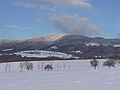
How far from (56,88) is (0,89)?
13.9 ft

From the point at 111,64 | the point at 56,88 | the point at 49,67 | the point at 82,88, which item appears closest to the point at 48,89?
the point at 56,88

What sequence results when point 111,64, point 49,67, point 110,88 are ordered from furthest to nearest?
point 111,64
point 49,67
point 110,88

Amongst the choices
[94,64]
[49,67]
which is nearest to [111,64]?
[94,64]

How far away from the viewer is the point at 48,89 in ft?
85.6

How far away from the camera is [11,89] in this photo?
84.8 feet

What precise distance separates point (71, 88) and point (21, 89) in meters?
3.81

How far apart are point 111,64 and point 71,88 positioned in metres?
54.9

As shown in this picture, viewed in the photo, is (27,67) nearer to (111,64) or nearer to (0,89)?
(111,64)

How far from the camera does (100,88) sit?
25938mm

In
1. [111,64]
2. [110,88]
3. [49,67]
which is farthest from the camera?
[111,64]

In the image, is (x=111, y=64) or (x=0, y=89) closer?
(x=0, y=89)

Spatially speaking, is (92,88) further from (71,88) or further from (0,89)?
(0,89)

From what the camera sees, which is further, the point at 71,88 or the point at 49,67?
the point at 49,67

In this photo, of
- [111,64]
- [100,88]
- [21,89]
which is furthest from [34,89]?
[111,64]
